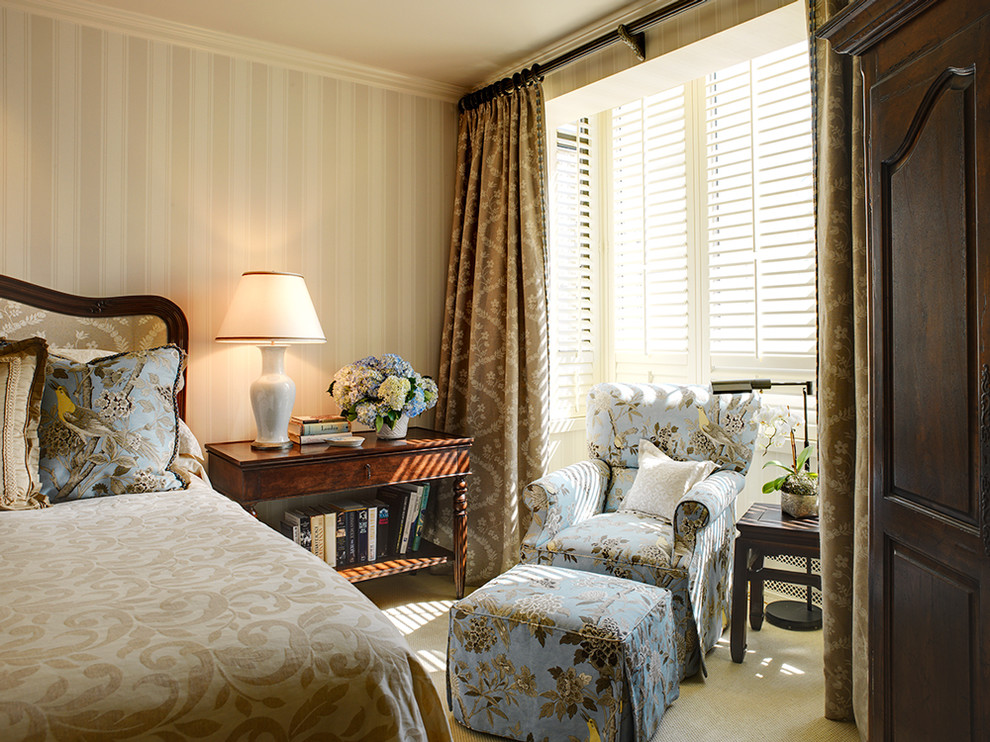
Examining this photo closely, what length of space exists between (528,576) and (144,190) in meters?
2.25

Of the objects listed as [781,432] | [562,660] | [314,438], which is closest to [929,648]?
[562,660]

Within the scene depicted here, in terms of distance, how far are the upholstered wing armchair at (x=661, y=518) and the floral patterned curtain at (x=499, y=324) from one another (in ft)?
1.21

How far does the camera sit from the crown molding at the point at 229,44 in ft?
9.18

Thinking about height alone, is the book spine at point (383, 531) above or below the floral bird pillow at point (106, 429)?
below

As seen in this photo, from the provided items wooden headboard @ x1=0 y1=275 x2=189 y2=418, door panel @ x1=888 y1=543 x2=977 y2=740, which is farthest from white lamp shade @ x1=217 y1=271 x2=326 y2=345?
door panel @ x1=888 y1=543 x2=977 y2=740

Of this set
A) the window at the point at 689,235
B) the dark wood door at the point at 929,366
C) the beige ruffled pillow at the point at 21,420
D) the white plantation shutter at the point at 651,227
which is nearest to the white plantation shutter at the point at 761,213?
the window at the point at 689,235

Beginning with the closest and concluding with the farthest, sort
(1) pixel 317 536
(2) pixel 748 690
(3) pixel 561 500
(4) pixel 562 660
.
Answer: (4) pixel 562 660 → (2) pixel 748 690 → (3) pixel 561 500 → (1) pixel 317 536

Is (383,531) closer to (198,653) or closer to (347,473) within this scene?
(347,473)

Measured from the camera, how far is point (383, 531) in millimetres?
3273

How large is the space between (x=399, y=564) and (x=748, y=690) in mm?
1524

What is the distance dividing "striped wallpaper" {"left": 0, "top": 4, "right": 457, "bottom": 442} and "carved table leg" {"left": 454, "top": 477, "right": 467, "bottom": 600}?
80 centimetres

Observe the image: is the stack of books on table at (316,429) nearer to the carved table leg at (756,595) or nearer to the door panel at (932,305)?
the carved table leg at (756,595)

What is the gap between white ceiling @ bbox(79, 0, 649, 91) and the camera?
284cm

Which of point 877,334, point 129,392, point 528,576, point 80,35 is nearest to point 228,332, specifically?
point 129,392
